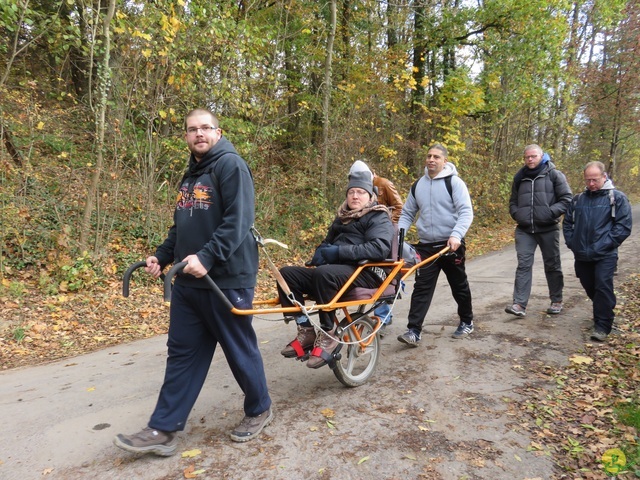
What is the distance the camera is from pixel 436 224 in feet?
16.9

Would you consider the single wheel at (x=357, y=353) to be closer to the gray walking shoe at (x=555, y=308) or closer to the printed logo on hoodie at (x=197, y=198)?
the printed logo on hoodie at (x=197, y=198)

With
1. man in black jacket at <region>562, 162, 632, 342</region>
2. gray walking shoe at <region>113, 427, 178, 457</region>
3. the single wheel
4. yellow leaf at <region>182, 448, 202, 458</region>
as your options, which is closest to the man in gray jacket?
the single wheel

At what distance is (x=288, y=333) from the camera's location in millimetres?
5848

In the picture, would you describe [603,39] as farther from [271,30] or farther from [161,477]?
[161,477]

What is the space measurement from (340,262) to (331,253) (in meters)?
0.11

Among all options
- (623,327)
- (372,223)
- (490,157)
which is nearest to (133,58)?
(372,223)

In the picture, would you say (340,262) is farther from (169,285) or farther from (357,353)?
(169,285)

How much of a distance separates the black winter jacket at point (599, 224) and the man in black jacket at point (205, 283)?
164 inches

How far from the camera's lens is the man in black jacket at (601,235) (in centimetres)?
520

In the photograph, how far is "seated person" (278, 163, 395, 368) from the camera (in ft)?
12.1

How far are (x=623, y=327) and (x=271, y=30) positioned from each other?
29.3 ft

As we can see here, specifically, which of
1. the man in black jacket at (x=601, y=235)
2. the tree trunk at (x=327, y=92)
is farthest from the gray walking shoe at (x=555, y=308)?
the tree trunk at (x=327, y=92)

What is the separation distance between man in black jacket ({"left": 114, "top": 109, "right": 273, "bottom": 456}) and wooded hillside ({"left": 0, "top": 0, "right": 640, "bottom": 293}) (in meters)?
5.10

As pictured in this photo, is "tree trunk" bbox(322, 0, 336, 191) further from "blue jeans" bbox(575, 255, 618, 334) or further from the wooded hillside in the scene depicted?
"blue jeans" bbox(575, 255, 618, 334)
